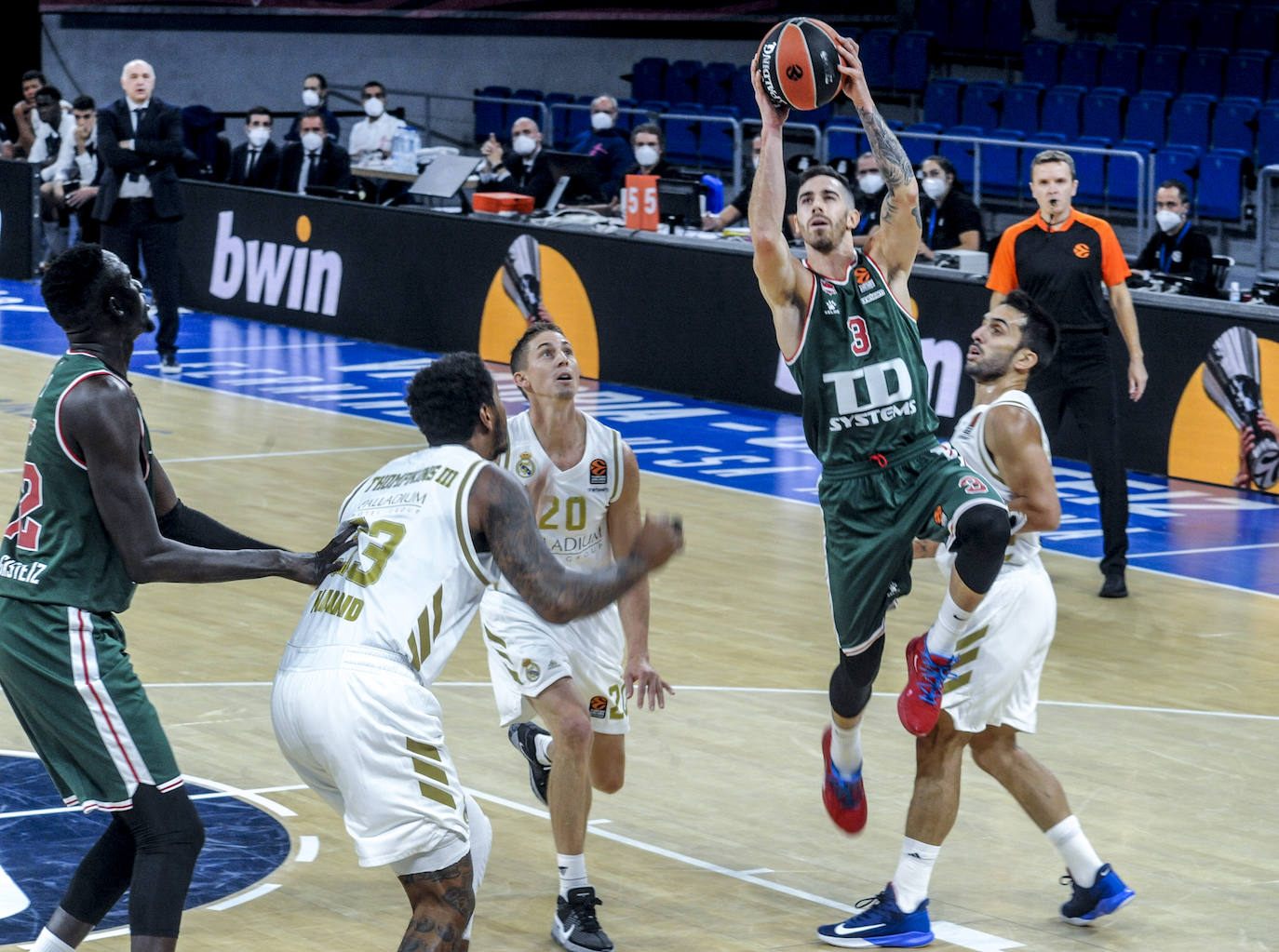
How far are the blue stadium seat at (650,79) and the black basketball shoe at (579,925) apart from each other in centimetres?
2307

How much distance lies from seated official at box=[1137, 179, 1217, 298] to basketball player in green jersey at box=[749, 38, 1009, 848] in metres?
7.93

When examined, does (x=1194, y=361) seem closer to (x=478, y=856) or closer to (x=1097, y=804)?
(x=1097, y=804)

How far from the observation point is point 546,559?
463 centimetres

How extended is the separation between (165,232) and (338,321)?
3.19 m

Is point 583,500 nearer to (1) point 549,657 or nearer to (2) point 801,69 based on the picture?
(1) point 549,657

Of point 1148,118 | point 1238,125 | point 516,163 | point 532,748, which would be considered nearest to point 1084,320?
point 532,748

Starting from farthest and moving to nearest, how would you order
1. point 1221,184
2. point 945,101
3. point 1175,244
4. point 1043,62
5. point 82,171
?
point 1043,62 < point 945,101 < point 82,171 < point 1221,184 < point 1175,244

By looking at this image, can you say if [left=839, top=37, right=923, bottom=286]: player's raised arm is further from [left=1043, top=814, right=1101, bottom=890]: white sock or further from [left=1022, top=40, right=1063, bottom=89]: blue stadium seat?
[left=1022, top=40, right=1063, bottom=89]: blue stadium seat

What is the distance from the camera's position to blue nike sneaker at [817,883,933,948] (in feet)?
19.1

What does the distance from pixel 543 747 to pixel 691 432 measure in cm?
858

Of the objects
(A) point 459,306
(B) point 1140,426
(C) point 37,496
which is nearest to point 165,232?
(A) point 459,306

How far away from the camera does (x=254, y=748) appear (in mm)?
7625

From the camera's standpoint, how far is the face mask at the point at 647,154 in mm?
19375

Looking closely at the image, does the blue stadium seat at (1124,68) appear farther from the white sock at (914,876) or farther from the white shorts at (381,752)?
the white shorts at (381,752)
